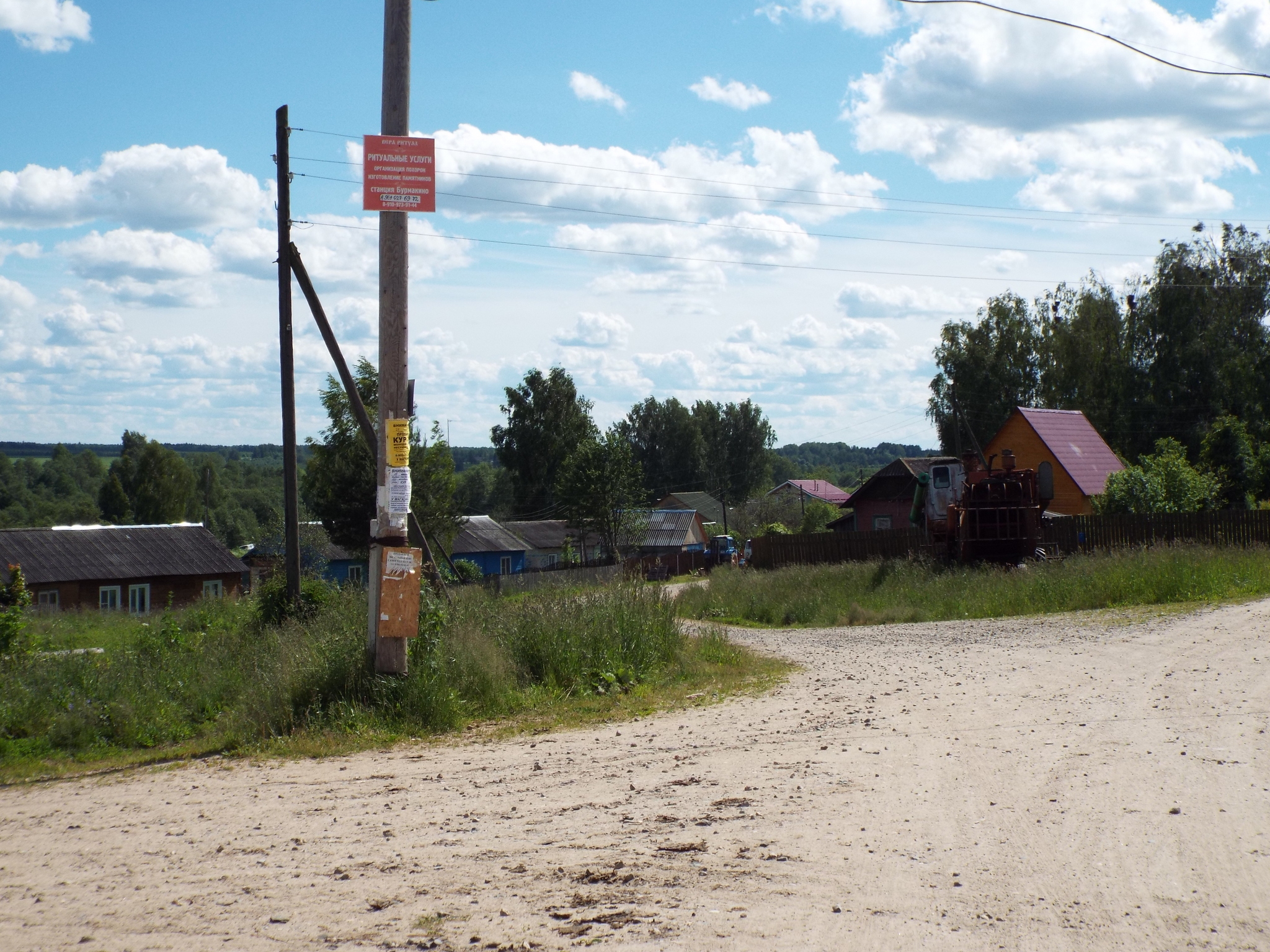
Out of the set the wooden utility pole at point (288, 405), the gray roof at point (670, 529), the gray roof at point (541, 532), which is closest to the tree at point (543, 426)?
the gray roof at point (541, 532)

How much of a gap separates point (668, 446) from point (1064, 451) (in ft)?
229

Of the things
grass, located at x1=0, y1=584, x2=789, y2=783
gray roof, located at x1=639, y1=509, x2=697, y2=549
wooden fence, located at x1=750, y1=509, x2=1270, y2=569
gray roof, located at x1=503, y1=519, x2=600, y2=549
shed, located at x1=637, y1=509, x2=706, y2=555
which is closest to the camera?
grass, located at x1=0, y1=584, x2=789, y2=783

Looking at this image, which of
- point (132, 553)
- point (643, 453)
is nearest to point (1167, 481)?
point (132, 553)

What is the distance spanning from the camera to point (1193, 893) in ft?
15.5

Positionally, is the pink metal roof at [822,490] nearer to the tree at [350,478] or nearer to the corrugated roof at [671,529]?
the corrugated roof at [671,529]

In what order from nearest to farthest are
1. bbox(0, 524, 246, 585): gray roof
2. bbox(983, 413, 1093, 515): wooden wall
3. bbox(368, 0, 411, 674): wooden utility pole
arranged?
bbox(368, 0, 411, 674): wooden utility pole, bbox(983, 413, 1093, 515): wooden wall, bbox(0, 524, 246, 585): gray roof

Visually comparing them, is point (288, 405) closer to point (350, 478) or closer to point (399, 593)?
point (399, 593)

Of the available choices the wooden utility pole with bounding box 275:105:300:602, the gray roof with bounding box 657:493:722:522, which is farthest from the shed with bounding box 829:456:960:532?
the gray roof with bounding box 657:493:722:522

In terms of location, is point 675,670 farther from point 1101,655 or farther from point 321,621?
point 1101,655

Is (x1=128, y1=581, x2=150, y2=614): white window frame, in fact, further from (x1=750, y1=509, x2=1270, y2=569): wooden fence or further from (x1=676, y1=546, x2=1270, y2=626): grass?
(x1=750, y1=509, x2=1270, y2=569): wooden fence

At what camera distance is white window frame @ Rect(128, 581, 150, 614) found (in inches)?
1933

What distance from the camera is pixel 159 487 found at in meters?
105

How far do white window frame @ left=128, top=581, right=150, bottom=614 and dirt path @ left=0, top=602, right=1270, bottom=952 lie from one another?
148 ft

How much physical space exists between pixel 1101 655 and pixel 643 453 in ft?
326
